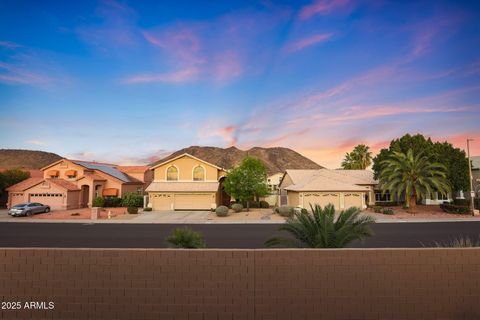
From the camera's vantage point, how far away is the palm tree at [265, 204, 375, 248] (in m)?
8.90

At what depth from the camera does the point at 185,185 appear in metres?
40.4

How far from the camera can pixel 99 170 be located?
46.2 meters

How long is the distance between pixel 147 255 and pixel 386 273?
18.1ft

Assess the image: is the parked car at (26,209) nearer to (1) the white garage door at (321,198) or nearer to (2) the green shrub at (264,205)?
(2) the green shrub at (264,205)

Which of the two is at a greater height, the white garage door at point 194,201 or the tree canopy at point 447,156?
the tree canopy at point 447,156

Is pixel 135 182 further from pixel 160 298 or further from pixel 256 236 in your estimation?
pixel 160 298

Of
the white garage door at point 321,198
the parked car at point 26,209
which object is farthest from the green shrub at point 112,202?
the white garage door at point 321,198

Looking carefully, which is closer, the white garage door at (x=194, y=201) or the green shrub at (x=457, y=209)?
the green shrub at (x=457, y=209)

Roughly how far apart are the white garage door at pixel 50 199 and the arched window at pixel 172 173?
15070mm

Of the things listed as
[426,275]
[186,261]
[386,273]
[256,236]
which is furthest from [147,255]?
[256,236]

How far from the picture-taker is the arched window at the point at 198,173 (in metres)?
41.8

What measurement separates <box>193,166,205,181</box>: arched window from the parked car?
1988 centimetres

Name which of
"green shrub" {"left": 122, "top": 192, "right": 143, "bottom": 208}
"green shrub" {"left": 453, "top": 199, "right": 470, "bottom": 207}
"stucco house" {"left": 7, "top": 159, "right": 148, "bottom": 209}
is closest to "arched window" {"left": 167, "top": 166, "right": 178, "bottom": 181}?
"green shrub" {"left": 122, "top": 192, "right": 143, "bottom": 208}

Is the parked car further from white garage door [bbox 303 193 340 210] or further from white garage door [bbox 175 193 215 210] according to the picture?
white garage door [bbox 303 193 340 210]
